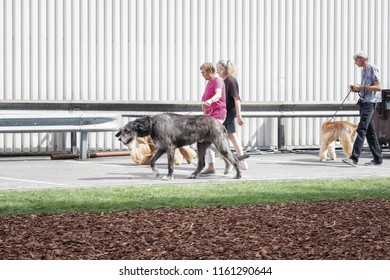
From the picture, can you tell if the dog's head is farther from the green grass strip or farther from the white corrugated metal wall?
the white corrugated metal wall

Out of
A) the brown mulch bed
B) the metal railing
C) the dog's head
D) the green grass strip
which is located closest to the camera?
the brown mulch bed

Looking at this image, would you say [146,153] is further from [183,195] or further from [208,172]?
[183,195]

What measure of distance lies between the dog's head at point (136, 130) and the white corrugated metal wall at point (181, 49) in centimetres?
640

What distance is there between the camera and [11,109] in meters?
20.7

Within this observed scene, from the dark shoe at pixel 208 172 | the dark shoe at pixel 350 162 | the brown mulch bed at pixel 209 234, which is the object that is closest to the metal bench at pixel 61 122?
the dark shoe at pixel 208 172

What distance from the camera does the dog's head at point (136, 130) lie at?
1495cm

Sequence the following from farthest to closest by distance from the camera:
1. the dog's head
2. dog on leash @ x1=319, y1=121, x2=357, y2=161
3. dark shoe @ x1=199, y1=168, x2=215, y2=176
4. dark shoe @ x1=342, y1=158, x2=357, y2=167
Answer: dog on leash @ x1=319, y1=121, x2=357, y2=161 < dark shoe @ x1=342, y1=158, x2=357, y2=167 < dark shoe @ x1=199, y1=168, x2=215, y2=176 < the dog's head

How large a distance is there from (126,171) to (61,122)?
3.72 metres

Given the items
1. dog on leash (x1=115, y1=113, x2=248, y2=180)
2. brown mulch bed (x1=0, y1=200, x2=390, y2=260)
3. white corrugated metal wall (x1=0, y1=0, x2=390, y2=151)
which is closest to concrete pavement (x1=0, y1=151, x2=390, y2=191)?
dog on leash (x1=115, y1=113, x2=248, y2=180)

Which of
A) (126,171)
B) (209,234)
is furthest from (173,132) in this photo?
(209,234)

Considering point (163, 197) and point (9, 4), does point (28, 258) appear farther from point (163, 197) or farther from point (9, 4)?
point (9, 4)

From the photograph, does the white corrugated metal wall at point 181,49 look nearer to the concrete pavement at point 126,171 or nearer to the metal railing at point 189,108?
the metal railing at point 189,108

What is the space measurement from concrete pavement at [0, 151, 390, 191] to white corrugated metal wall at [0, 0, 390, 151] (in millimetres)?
1794

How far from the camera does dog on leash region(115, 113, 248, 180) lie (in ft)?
49.1
